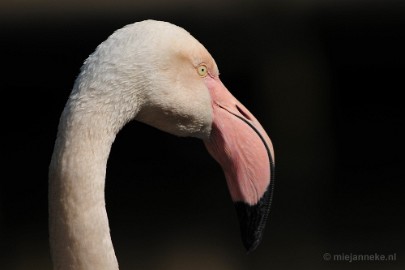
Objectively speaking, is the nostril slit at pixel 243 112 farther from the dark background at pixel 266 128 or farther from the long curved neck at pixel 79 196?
the dark background at pixel 266 128

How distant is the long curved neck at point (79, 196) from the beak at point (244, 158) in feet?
1.12

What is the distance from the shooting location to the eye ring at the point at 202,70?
198cm

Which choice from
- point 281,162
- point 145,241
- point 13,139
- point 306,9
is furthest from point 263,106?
point 13,139

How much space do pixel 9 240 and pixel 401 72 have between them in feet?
8.58

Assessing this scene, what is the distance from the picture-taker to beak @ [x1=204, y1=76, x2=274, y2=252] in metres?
2.01

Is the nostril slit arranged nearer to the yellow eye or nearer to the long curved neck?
the yellow eye

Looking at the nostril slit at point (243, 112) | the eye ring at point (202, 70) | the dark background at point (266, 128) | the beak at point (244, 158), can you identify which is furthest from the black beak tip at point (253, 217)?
the dark background at point (266, 128)

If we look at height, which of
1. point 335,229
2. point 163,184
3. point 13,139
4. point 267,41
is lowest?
point 335,229

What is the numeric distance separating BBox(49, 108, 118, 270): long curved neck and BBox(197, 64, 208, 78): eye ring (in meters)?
0.29

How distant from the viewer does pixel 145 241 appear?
5.55 m

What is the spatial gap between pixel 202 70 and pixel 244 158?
22 cm

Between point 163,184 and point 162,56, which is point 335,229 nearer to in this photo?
point 163,184

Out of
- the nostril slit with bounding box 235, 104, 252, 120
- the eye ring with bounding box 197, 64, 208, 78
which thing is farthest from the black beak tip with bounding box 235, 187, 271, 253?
the eye ring with bounding box 197, 64, 208, 78

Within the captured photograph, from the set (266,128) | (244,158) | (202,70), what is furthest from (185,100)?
(266,128)
